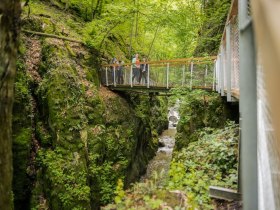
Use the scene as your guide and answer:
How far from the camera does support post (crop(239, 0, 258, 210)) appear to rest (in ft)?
3.33

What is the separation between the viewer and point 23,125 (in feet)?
33.1

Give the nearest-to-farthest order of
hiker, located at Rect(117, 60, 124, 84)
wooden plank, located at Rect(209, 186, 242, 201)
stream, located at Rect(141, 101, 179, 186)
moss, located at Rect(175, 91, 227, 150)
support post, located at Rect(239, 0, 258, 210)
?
support post, located at Rect(239, 0, 258, 210), wooden plank, located at Rect(209, 186, 242, 201), moss, located at Rect(175, 91, 227, 150), hiker, located at Rect(117, 60, 124, 84), stream, located at Rect(141, 101, 179, 186)

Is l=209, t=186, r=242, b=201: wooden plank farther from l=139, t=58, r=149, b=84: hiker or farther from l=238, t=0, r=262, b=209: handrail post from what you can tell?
l=139, t=58, r=149, b=84: hiker

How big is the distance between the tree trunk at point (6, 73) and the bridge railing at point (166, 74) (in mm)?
9188

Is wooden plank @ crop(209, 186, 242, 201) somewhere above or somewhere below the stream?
above

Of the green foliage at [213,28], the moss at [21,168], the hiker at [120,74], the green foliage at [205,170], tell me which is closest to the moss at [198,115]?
the green foliage at [205,170]

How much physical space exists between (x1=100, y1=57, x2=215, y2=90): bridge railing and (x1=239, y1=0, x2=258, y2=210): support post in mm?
10957

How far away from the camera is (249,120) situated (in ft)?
3.38

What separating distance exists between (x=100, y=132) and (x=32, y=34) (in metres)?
5.18

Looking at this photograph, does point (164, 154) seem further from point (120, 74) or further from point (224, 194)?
point (224, 194)

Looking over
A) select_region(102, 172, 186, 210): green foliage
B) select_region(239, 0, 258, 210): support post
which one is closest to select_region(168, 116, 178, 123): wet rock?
select_region(102, 172, 186, 210): green foliage

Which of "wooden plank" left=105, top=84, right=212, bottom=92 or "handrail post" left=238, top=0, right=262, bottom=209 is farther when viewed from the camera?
"wooden plank" left=105, top=84, right=212, bottom=92

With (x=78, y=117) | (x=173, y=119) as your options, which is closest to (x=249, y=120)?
(x=78, y=117)

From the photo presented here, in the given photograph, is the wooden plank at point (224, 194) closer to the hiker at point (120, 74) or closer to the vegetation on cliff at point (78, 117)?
the vegetation on cliff at point (78, 117)
